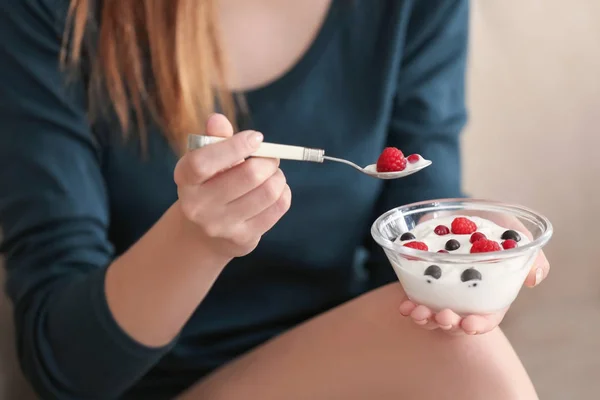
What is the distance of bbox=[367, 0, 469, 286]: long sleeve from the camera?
0.83m

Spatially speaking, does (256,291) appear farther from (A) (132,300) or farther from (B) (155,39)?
(B) (155,39)

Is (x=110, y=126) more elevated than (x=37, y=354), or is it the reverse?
(x=110, y=126)

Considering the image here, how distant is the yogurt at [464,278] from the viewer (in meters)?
0.53

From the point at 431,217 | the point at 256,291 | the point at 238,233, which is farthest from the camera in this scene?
the point at 256,291

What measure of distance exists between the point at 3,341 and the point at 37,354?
234 mm

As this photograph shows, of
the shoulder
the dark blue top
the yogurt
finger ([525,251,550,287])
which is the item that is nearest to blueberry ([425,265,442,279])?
the yogurt

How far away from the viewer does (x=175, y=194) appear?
763 mm

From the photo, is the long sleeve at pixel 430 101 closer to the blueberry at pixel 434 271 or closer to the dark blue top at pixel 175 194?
the dark blue top at pixel 175 194

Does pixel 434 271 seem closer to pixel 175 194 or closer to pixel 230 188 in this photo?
pixel 230 188

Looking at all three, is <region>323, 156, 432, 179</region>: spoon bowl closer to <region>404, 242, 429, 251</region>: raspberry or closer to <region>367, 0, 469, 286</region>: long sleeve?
<region>404, 242, 429, 251</region>: raspberry

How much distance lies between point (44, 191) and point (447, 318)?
43 cm

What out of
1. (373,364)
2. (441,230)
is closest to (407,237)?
(441,230)

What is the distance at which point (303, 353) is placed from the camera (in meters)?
0.68

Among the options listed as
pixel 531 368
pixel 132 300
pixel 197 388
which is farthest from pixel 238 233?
pixel 531 368
